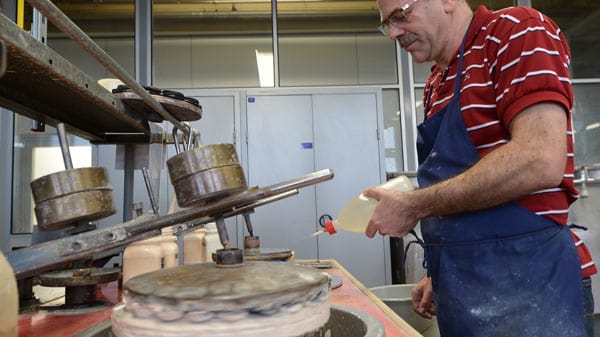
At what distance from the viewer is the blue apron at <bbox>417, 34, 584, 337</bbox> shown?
903 mm

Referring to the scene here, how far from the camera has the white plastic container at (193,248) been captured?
153 centimetres

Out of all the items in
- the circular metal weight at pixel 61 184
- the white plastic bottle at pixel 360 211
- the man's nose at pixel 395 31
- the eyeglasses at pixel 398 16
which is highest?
the eyeglasses at pixel 398 16

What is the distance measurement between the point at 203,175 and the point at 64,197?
207 millimetres

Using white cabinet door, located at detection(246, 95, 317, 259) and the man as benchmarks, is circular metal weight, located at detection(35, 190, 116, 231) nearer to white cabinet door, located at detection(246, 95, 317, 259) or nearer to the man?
the man

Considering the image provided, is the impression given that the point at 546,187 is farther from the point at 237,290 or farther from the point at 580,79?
the point at 580,79

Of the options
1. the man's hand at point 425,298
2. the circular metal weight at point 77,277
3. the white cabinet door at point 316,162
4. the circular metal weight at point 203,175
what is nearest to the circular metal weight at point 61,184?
the circular metal weight at point 203,175

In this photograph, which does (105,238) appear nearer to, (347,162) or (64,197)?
(64,197)

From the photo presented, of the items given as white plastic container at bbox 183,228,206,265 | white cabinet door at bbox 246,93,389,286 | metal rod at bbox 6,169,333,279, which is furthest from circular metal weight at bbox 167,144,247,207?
white cabinet door at bbox 246,93,389,286

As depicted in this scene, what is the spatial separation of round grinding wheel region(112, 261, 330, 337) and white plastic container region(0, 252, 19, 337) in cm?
14

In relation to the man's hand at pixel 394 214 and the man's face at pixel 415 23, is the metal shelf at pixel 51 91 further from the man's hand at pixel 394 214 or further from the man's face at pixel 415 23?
the man's face at pixel 415 23

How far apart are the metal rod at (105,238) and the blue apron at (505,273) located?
0.49 m

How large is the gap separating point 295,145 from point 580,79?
9.56 ft

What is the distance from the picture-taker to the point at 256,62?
4.01 meters

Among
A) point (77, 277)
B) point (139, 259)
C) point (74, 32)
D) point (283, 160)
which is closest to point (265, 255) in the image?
point (139, 259)
